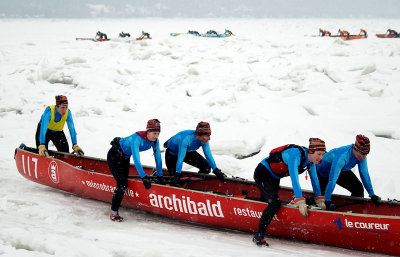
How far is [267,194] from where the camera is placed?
5.04 metres

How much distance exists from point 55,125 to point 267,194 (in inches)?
159

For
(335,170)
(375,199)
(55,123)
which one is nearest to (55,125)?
(55,123)

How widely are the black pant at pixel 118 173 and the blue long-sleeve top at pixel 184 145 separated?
81 centimetres

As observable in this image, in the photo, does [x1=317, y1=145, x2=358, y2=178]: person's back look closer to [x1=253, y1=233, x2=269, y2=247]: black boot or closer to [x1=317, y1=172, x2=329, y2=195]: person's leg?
[x1=317, y1=172, x2=329, y2=195]: person's leg

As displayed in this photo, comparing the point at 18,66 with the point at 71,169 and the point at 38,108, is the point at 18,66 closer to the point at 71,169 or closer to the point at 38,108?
the point at 38,108

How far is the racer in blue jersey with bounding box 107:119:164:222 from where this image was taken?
5.51m

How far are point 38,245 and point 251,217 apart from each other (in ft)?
8.62

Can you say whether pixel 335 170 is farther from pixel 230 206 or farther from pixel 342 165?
pixel 230 206

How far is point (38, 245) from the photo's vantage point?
409cm

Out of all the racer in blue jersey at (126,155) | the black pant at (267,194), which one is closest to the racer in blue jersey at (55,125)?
the racer in blue jersey at (126,155)

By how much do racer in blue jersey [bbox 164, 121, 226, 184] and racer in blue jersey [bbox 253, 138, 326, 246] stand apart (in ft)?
3.36

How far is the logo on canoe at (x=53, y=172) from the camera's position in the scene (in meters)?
6.56

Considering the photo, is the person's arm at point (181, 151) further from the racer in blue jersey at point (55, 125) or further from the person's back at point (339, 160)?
the racer in blue jersey at point (55, 125)

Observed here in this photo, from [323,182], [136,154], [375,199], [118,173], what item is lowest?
[118,173]
